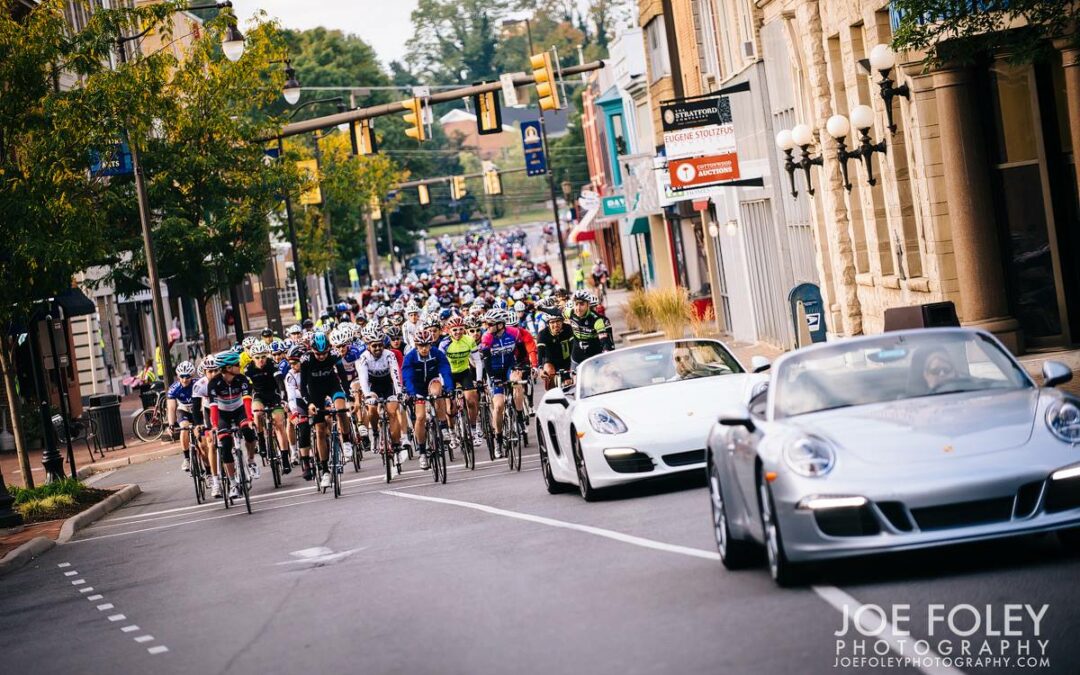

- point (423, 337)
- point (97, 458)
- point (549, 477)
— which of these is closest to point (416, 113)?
point (97, 458)

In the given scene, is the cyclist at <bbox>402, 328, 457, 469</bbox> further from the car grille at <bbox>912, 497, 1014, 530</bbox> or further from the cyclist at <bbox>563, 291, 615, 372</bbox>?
the car grille at <bbox>912, 497, 1014, 530</bbox>

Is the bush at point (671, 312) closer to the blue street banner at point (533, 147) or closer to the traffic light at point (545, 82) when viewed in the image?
the traffic light at point (545, 82)

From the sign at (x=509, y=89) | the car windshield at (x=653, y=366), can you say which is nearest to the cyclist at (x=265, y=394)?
the sign at (x=509, y=89)

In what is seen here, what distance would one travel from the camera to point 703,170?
118 ft

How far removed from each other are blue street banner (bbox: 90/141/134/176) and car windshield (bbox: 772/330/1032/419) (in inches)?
932

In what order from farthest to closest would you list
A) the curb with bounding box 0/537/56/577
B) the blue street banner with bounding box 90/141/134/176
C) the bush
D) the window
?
the window, the bush, the blue street banner with bounding box 90/141/134/176, the curb with bounding box 0/537/56/577

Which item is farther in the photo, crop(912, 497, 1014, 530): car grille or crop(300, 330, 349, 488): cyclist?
Answer: crop(300, 330, 349, 488): cyclist

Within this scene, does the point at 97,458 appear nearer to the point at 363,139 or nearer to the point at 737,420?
the point at 363,139

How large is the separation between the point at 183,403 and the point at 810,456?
18.9 meters

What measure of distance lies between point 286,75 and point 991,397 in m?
36.4

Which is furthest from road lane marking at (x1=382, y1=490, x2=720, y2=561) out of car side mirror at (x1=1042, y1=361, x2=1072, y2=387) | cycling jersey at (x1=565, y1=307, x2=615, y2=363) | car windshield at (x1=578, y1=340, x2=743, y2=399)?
cycling jersey at (x1=565, y1=307, x2=615, y2=363)

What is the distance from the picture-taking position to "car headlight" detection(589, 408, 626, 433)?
16.3 meters

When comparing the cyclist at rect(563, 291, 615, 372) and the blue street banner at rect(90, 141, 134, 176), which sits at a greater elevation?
the blue street banner at rect(90, 141, 134, 176)

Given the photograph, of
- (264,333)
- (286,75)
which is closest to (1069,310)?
(264,333)
